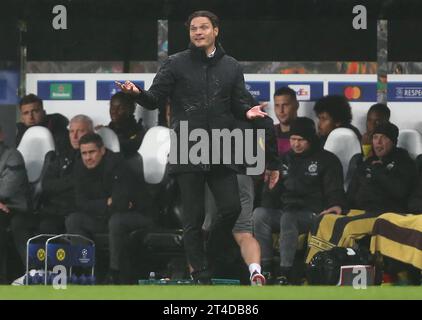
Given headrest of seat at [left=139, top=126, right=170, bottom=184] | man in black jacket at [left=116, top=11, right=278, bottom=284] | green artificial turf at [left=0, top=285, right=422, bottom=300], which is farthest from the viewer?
headrest of seat at [left=139, top=126, right=170, bottom=184]

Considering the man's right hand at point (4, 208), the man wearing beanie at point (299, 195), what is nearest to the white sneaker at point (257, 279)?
the man wearing beanie at point (299, 195)

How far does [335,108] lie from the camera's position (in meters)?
10.8

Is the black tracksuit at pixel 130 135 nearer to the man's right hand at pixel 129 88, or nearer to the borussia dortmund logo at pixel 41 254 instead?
the borussia dortmund logo at pixel 41 254

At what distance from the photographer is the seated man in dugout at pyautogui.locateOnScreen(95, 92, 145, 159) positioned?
10.8 m

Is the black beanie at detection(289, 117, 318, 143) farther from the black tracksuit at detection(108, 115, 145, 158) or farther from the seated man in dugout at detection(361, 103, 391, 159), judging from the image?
the black tracksuit at detection(108, 115, 145, 158)

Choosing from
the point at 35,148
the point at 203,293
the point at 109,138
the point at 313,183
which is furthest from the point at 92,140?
the point at 203,293

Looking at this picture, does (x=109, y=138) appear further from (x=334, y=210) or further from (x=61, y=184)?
(x=334, y=210)

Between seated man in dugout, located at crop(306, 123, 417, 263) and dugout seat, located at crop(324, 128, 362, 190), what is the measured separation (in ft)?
0.80

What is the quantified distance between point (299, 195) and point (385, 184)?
662mm

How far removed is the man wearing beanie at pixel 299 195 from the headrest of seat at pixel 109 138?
4.20 ft

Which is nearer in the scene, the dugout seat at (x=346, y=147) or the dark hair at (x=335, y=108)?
the dugout seat at (x=346, y=147)

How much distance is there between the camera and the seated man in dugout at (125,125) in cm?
1080

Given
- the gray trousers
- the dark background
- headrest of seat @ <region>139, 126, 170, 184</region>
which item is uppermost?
the dark background

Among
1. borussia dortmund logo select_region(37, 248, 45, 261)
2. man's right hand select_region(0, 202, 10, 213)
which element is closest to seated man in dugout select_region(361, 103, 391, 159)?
borussia dortmund logo select_region(37, 248, 45, 261)
